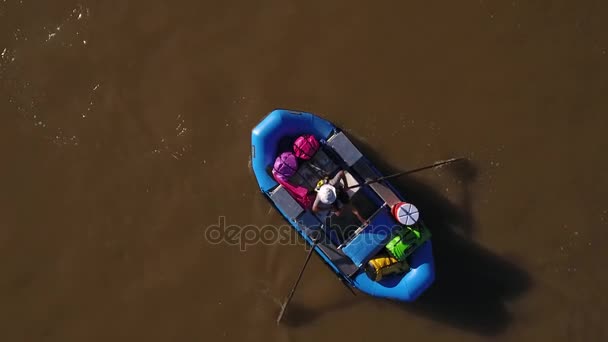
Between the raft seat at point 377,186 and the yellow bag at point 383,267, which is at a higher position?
the raft seat at point 377,186

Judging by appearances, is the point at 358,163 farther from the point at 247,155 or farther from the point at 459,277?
the point at 459,277

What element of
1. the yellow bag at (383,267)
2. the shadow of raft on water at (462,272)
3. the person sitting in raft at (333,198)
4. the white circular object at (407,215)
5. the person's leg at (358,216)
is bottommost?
the shadow of raft on water at (462,272)

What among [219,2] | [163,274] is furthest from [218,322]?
[219,2]

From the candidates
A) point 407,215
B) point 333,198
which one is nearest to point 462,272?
point 407,215

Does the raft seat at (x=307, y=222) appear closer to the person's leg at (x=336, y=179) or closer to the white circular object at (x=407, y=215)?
the person's leg at (x=336, y=179)

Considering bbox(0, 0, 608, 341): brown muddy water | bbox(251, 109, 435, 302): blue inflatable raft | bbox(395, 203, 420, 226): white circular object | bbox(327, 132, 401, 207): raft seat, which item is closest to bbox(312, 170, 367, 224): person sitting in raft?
bbox(251, 109, 435, 302): blue inflatable raft

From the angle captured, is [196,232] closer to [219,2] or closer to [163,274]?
[163,274]

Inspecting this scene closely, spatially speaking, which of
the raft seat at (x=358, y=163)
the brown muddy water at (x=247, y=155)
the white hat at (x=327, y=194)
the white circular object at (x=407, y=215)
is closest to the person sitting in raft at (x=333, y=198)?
the white hat at (x=327, y=194)
